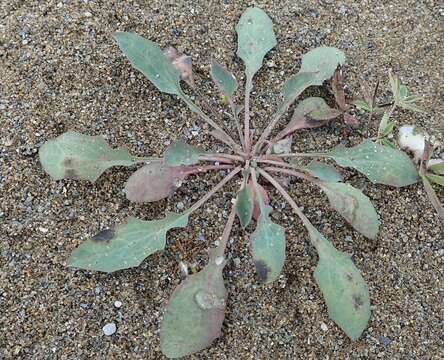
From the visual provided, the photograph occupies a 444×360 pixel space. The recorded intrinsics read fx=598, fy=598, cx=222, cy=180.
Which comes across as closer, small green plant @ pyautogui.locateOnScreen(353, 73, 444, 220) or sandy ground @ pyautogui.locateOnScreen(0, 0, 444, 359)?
sandy ground @ pyautogui.locateOnScreen(0, 0, 444, 359)

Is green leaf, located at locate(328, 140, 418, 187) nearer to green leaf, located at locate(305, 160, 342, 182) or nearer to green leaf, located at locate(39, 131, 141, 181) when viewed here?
green leaf, located at locate(305, 160, 342, 182)

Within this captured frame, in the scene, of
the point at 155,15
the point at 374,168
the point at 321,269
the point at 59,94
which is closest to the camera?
the point at 321,269

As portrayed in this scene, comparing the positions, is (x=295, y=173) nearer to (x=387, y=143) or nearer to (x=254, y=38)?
(x=387, y=143)

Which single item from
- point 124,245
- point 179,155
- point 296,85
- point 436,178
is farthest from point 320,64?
point 124,245

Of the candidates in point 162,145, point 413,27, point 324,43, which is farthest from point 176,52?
point 413,27

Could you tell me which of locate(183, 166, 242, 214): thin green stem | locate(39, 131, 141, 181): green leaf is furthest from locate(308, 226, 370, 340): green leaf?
locate(39, 131, 141, 181): green leaf

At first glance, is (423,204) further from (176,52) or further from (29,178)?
(29,178)
